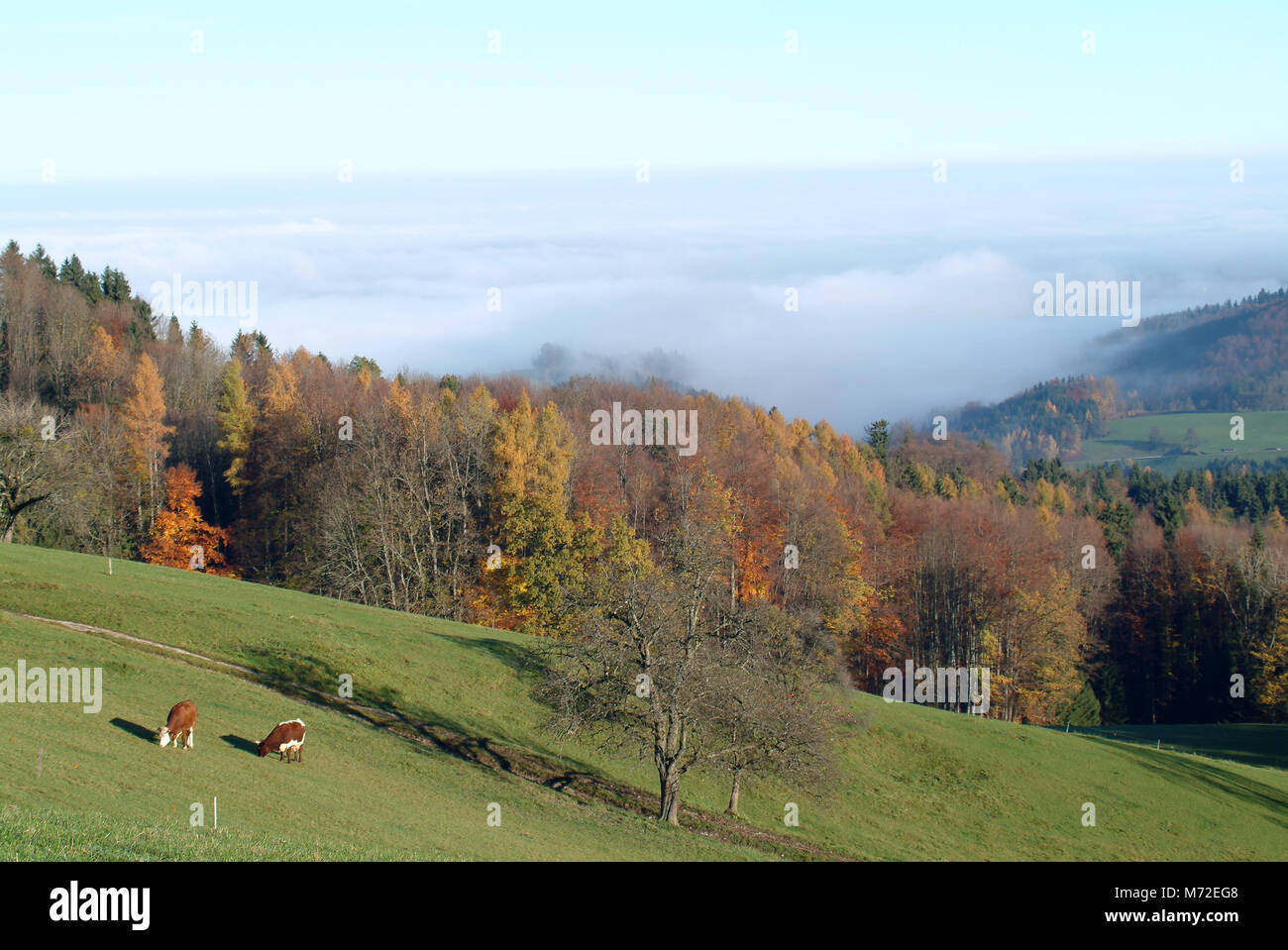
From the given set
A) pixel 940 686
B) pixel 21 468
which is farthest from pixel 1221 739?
pixel 21 468

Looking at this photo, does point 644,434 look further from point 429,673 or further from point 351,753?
point 351,753

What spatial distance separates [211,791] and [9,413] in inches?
2066

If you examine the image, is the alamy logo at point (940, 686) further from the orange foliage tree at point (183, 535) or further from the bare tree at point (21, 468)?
the bare tree at point (21, 468)

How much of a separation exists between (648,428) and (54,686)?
277 feet

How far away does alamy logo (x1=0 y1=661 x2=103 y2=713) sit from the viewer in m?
30.8

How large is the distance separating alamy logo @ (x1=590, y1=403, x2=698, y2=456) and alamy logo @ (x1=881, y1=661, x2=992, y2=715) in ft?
98.9

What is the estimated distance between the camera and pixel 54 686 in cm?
3253

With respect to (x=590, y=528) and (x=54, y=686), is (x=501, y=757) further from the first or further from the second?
(x=590, y=528)

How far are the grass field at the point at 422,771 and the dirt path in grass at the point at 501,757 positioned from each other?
0.42 feet

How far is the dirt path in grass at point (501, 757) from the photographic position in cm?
3600

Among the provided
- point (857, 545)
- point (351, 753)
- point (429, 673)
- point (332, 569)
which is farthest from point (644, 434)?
point (351, 753)
